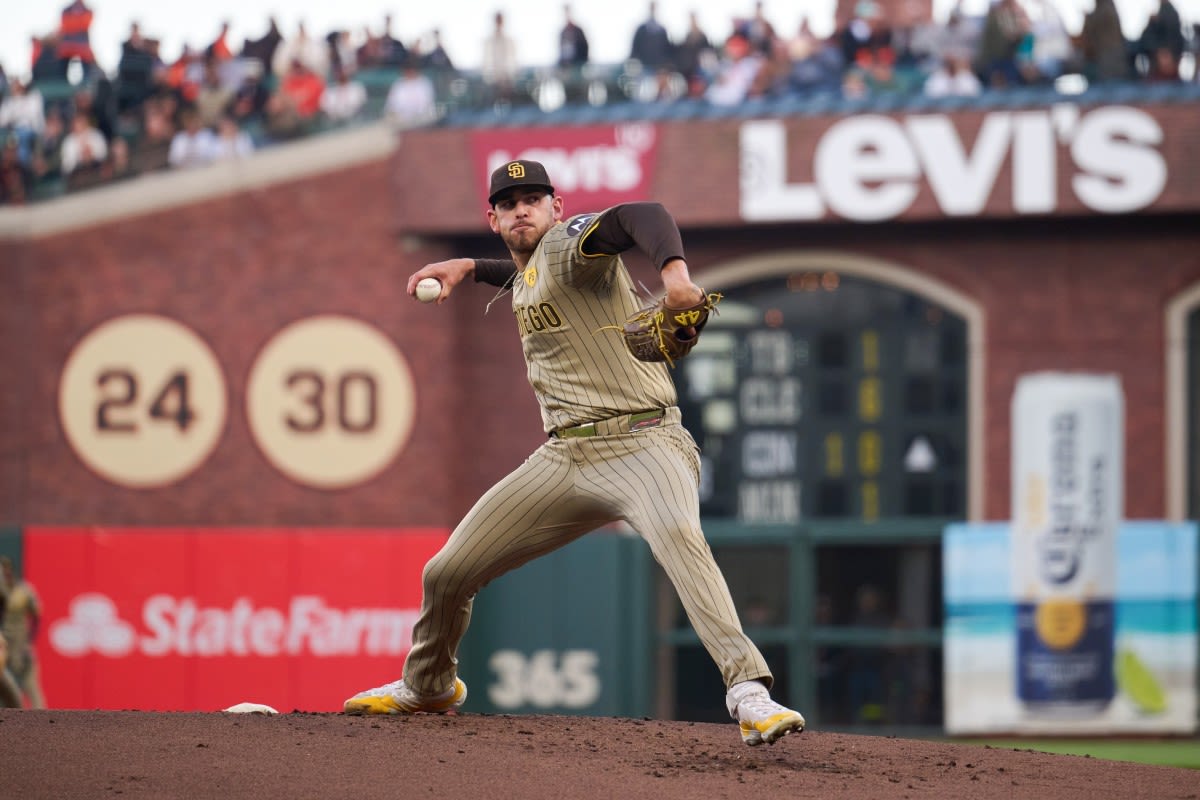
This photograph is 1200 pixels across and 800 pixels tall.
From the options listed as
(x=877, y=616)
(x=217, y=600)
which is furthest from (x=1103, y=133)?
(x=217, y=600)

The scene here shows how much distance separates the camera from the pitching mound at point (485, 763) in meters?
5.65

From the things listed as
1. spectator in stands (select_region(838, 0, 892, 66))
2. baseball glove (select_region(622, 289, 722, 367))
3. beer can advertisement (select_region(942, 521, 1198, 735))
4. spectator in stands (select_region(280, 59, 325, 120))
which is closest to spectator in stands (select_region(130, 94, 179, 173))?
spectator in stands (select_region(280, 59, 325, 120))

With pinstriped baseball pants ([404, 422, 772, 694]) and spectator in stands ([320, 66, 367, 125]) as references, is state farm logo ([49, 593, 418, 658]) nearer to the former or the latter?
spectator in stands ([320, 66, 367, 125])

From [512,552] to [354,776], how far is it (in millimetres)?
1079

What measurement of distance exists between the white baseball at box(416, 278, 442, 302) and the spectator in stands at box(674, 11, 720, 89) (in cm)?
1229

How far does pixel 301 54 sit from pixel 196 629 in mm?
6535

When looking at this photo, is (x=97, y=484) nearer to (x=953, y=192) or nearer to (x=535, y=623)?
(x=535, y=623)

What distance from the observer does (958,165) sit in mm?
17172

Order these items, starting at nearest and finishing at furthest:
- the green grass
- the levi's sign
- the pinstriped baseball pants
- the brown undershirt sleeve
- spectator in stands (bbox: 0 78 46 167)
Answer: the brown undershirt sleeve, the pinstriped baseball pants, the green grass, the levi's sign, spectator in stands (bbox: 0 78 46 167)

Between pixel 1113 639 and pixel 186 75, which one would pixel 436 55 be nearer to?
pixel 186 75

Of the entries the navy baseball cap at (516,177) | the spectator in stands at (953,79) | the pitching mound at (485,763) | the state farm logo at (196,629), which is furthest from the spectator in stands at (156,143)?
the navy baseball cap at (516,177)

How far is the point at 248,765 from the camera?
590 cm

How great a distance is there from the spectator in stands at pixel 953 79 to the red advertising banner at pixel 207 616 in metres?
7.31

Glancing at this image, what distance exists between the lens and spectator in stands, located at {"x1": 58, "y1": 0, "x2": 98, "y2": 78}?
63.9 feet
